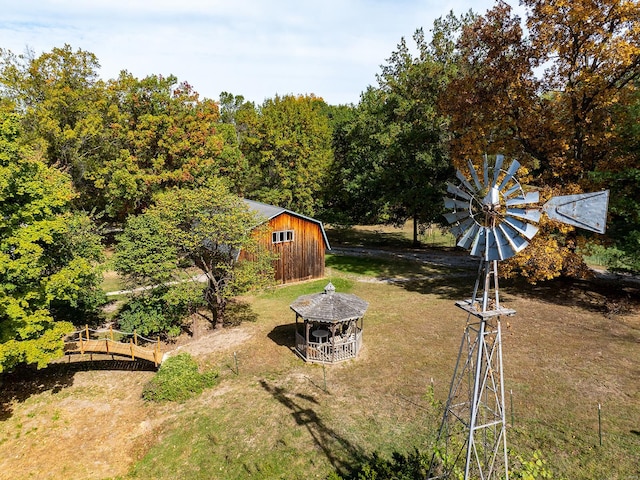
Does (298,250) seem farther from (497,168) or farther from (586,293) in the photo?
(497,168)

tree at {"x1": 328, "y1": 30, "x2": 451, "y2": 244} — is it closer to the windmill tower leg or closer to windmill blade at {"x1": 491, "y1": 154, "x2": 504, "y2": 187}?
the windmill tower leg

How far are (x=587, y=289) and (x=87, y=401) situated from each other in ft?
103

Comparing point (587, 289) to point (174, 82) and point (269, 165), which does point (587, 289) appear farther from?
point (174, 82)

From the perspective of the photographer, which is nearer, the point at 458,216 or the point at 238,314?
the point at 458,216

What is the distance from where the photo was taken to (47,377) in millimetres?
18984

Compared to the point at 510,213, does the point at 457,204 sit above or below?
above

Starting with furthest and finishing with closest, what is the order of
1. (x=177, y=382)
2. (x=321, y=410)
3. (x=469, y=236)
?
(x=177, y=382), (x=321, y=410), (x=469, y=236)

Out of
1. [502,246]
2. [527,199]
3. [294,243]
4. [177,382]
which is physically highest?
[527,199]

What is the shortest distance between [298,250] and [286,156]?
1766cm

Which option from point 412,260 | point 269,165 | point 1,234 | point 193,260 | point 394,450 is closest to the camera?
point 394,450

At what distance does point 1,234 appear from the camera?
14.8m

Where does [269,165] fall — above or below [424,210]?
above

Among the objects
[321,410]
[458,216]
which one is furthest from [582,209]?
[321,410]

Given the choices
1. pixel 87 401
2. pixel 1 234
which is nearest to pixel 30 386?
pixel 87 401
